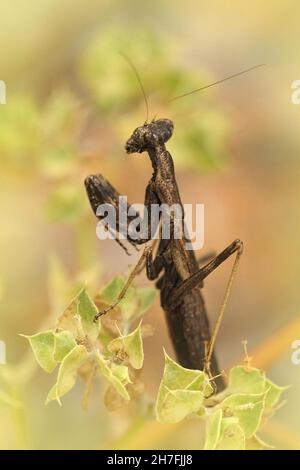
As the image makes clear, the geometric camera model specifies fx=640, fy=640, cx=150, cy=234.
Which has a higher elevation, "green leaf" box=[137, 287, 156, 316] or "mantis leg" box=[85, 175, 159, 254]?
"mantis leg" box=[85, 175, 159, 254]

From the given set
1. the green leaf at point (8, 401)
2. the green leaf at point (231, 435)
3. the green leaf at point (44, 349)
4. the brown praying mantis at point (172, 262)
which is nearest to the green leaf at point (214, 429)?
the green leaf at point (231, 435)

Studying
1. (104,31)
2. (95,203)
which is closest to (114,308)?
(95,203)

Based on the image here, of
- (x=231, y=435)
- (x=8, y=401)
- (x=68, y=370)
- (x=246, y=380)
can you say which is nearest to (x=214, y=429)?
(x=231, y=435)

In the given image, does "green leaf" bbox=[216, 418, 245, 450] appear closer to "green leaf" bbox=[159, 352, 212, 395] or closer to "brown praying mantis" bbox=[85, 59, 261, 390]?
"green leaf" bbox=[159, 352, 212, 395]

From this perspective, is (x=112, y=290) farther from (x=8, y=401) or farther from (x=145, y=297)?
(x=8, y=401)

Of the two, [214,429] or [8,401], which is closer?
[214,429]

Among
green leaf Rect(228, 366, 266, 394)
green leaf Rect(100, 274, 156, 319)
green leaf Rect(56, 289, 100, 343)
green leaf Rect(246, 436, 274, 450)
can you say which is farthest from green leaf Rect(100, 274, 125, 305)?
green leaf Rect(246, 436, 274, 450)
